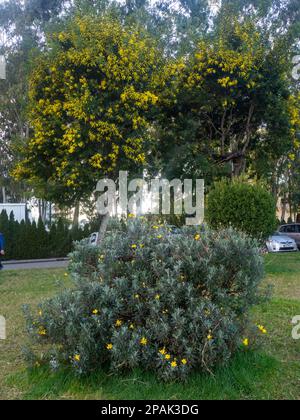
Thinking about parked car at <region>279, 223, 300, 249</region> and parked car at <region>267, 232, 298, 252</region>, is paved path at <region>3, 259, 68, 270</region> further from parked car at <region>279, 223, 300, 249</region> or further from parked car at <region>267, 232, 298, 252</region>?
parked car at <region>279, 223, 300, 249</region>

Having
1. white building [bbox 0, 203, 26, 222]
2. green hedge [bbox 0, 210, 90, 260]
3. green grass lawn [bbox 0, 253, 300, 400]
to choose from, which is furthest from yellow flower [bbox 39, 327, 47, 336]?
white building [bbox 0, 203, 26, 222]

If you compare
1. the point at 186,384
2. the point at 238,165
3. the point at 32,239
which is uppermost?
the point at 238,165

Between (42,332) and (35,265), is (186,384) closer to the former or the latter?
(42,332)

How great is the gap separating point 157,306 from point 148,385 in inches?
25.9

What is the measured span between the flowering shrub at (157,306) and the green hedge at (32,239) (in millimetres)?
20087

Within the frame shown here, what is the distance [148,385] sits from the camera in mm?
3863

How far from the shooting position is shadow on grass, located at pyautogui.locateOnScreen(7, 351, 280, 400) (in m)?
3.80

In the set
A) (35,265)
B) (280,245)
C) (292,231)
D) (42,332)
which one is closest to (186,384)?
(42,332)

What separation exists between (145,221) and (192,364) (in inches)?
63.6

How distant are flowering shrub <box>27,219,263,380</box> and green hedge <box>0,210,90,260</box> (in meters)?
20.1

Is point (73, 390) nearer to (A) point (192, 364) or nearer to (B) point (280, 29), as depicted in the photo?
(A) point (192, 364)

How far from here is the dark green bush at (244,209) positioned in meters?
11.5

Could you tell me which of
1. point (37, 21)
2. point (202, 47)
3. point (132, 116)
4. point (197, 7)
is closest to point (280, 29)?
point (197, 7)

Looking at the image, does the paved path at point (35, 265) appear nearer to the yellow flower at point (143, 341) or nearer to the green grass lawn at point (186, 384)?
the green grass lawn at point (186, 384)
